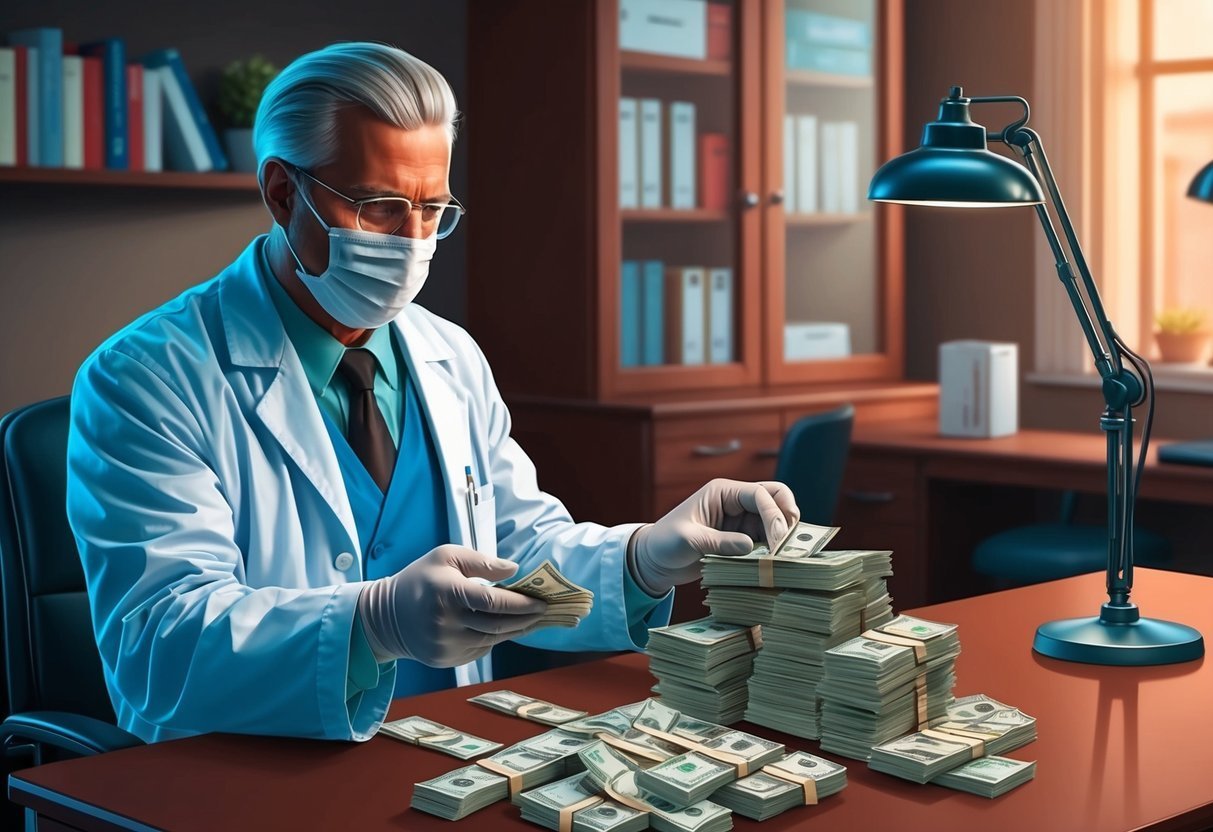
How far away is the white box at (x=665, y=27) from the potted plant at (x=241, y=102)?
0.93 m

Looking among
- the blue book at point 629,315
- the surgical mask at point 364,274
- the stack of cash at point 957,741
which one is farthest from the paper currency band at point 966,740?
the blue book at point 629,315

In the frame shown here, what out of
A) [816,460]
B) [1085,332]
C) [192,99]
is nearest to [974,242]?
[816,460]

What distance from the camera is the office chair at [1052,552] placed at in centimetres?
348

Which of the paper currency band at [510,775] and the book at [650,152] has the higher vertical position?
the book at [650,152]

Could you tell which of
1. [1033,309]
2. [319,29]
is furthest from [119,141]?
[1033,309]

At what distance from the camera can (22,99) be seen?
3.13 meters

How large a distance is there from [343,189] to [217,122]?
6.11ft

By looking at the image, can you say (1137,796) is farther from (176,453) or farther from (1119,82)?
(1119,82)

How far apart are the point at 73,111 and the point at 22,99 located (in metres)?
0.10

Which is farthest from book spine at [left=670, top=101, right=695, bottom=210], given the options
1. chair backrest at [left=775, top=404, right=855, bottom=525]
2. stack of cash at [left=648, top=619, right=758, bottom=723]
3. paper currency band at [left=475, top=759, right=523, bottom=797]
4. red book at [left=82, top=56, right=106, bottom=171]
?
paper currency band at [left=475, top=759, right=523, bottom=797]

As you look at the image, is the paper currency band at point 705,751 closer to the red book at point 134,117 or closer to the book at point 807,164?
the red book at point 134,117

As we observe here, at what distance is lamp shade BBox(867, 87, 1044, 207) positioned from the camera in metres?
1.76

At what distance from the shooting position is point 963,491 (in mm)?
4000

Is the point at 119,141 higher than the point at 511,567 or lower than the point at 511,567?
higher
